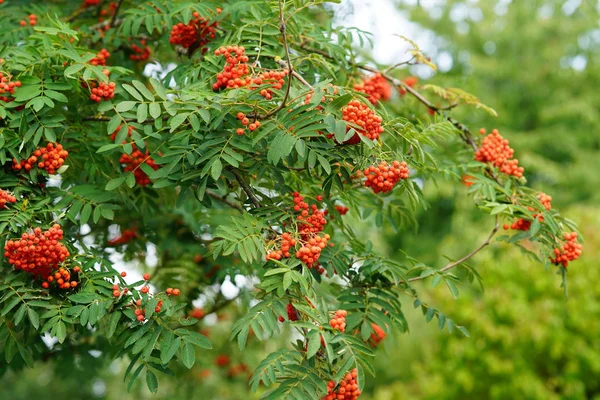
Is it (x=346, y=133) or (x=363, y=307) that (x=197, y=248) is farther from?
(x=346, y=133)

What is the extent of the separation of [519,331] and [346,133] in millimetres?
6201

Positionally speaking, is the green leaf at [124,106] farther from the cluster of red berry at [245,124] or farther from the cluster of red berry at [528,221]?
the cluster of red berry at [528,221]

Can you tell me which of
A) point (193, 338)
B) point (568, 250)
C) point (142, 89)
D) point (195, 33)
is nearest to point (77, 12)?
point (195, 33)

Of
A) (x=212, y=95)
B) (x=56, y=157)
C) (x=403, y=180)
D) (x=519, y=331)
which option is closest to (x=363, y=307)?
(x=403, y=180)

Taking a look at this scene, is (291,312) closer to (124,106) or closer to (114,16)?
(124,106)

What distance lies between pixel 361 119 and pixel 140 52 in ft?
6.02

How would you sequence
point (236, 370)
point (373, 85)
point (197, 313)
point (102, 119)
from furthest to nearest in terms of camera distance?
point (236, 370), point (197, 313), point (373, 85), point (102, 119)

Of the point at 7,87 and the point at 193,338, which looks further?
the point at 7,87

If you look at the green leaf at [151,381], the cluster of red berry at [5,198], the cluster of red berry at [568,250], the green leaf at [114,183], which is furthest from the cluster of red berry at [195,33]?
the cluster of red berry at [568,250]

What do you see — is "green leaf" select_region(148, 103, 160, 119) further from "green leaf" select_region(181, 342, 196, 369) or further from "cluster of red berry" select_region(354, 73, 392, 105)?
"cluster of red berry" select_region(354, 73, 392, 105)

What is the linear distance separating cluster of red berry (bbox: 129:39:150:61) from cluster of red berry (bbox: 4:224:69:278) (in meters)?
1.56

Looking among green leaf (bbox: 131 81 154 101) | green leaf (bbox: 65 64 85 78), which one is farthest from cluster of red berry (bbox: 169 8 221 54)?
green leaf (bbox: 65 64 85 78)

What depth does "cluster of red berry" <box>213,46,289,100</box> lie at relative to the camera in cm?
276

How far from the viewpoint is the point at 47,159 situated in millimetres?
2867
